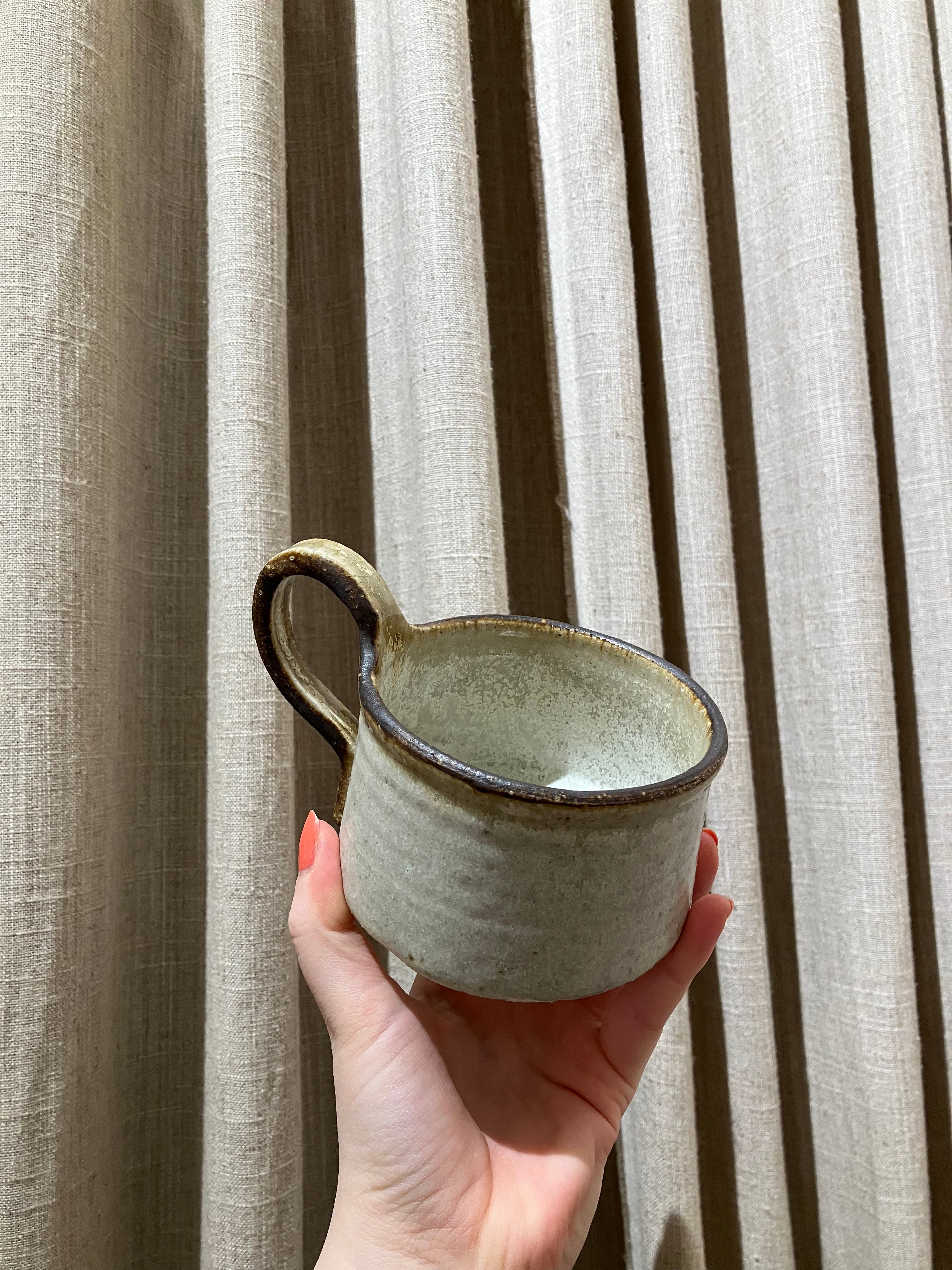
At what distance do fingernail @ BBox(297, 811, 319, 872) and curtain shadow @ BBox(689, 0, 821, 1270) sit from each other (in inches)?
18.3

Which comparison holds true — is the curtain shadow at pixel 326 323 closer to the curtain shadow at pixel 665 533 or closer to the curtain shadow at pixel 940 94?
the curtain shadow at pixel 665 533

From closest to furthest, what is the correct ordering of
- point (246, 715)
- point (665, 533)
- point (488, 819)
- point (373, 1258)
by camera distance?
point (488, 819)
point (373, 1258)
point (246, 715)
point (665, 533)

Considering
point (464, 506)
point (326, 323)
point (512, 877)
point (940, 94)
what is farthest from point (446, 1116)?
point (940, 94)

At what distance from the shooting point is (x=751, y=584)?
0.78 meters

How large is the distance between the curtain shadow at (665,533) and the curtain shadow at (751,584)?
6 centimetres

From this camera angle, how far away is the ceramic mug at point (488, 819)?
32 centimetres

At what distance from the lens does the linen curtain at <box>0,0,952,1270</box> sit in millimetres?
542

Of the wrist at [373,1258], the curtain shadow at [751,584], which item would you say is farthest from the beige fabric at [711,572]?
the wrist at [373,1258]

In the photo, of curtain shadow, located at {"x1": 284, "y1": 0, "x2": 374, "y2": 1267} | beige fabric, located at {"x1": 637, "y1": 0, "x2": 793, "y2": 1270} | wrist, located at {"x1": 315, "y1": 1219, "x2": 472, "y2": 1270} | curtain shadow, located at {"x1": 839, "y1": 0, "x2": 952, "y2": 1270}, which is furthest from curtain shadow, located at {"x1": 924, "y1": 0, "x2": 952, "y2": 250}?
wrist, located at {"x1": 315, "y1": 1219, "x2": 472, "y2": 1270}

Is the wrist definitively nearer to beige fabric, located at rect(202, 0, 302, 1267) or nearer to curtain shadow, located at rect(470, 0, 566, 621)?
beige fabric, located at rect(202, 0, 302, 1267)

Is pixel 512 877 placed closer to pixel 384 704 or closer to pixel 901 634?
pixel 384 704

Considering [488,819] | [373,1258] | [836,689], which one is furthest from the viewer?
[836,689]

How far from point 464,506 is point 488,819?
32 centimetres

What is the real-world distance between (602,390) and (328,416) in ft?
0.82
